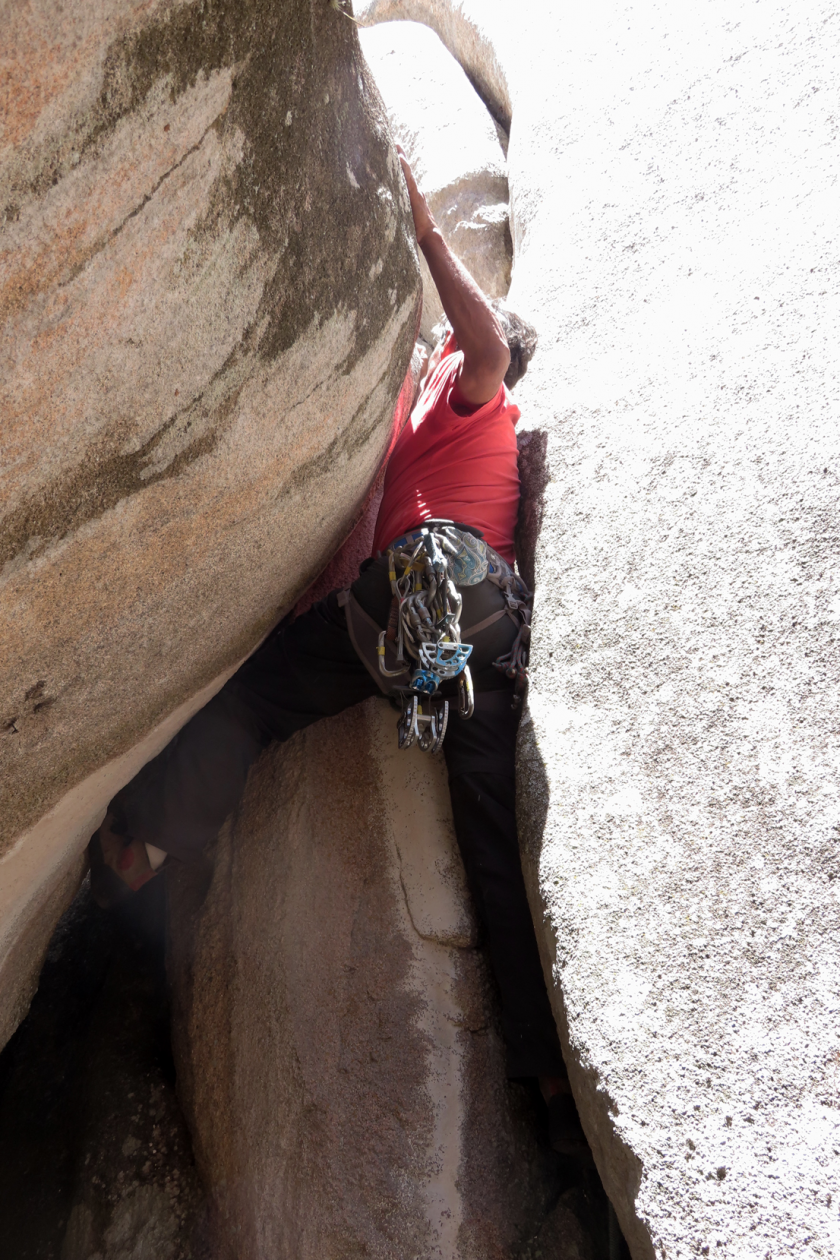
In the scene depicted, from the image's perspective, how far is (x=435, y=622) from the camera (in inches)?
76.7

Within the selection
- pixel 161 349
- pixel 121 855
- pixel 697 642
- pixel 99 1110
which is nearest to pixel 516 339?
pixel 697 642

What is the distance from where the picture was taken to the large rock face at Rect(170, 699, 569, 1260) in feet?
5.86

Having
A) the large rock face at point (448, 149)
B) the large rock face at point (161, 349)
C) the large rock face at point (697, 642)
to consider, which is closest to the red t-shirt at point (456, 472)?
the large rock face at point (697, 642)

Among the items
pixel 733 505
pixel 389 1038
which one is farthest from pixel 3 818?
pixel 733 505

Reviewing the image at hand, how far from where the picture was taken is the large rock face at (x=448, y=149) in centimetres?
355

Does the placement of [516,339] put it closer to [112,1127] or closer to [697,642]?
[697,642]

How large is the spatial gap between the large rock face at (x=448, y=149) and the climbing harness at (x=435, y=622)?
5.99 ft

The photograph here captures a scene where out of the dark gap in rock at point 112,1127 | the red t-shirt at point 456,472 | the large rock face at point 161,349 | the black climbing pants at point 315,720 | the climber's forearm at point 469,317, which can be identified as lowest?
the dark gap in rock at point 112,1127

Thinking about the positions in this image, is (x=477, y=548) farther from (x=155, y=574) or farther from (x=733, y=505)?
(x=155, y=574)

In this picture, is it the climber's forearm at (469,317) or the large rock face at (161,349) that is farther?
the climber's forearm at (469,317)

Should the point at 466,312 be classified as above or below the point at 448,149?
above

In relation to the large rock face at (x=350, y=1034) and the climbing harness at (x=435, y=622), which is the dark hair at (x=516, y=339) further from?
the large rock face at (x=350, y=1034)

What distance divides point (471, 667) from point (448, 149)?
2.74m

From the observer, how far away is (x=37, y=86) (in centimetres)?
100
